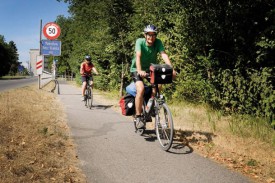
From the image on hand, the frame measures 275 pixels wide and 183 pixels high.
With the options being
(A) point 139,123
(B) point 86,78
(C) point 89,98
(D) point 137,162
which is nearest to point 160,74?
(A) point 139,123

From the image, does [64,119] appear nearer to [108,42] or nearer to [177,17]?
[177,17]

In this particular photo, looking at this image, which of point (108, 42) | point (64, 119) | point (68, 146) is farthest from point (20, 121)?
point (108, 42)

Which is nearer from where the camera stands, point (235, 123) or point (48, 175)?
point (48, 175)

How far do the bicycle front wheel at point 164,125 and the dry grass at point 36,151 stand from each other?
1632mm

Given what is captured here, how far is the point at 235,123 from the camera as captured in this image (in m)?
7.07

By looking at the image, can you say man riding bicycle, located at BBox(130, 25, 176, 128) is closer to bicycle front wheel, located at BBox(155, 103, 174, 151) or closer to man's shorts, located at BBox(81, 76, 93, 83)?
bicycle front wheel, located at BBox(155, 103, 174, 151)

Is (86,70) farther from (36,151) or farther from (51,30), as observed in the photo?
(51,30)

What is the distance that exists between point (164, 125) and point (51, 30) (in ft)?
47.8

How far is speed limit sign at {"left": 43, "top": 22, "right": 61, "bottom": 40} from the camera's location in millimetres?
17750

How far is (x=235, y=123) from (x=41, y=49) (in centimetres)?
1421

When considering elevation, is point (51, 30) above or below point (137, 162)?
above

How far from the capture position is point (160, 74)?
5.14m

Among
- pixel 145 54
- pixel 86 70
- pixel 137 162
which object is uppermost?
pixel 145 54

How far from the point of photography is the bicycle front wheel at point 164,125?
5.11m
